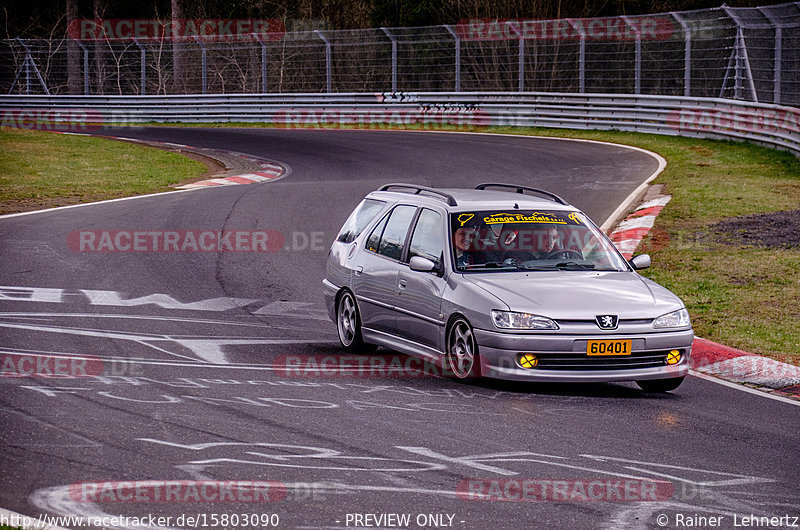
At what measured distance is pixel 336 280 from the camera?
1126 centimetres

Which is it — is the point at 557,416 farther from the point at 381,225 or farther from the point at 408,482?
the point at 381,225

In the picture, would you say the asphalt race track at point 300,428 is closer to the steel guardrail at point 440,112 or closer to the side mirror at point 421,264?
the side mirror at point 421,264

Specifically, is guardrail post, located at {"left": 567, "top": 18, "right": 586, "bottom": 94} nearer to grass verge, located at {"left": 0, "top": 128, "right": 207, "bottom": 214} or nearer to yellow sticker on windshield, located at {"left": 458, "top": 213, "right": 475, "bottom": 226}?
grass verge, located at {"left": 0, "top": 128, "right": 207, "bottom": 214}

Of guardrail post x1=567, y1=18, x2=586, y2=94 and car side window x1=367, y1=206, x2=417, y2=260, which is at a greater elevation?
guardrail post x1=567, y1=18, x2=586, y2=94

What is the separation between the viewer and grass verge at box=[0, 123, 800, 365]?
37.4ft

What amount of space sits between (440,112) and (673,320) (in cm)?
2612

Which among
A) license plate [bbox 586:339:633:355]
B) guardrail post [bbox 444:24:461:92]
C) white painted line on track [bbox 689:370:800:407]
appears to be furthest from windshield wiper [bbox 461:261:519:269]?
guardrail post [bbox 444:24:461:92]

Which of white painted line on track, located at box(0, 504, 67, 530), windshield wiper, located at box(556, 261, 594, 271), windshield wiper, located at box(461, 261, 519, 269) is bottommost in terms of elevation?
white painted line on track, located at box(0, 504, 67, 530)

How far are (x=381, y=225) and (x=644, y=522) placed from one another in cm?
556

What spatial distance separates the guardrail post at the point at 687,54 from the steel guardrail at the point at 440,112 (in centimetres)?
70

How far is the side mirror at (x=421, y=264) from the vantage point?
31.1 ft

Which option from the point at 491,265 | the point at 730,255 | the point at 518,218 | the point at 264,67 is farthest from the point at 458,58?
the point at 491,265

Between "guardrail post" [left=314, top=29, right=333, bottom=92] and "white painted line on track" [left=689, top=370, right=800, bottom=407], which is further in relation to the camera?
"guardrail post" [left=314, top=29, right=333, bottom=92]

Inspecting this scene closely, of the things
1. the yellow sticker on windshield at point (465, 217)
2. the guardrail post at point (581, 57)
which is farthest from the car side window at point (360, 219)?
the guardrail post at point (581, 57)
